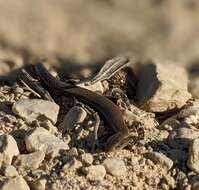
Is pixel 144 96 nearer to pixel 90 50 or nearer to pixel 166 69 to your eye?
pixel 166 69

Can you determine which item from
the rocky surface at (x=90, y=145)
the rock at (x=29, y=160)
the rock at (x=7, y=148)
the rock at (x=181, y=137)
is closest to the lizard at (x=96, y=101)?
the rocky surface at (x=90, y=145)

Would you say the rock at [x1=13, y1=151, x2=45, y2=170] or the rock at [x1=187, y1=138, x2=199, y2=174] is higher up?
the rock at [x1=187, y1=138, x2=199, y2=174]

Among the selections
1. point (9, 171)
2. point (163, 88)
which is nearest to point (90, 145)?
point (9, 171)

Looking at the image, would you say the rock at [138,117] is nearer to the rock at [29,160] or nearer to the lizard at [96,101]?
the lizard at [96,101]

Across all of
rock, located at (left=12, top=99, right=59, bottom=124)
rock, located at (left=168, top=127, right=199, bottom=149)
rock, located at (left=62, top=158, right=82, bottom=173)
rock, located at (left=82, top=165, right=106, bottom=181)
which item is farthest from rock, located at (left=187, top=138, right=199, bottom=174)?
rock, located at (left=12, top=99, right=59, bottom=124)

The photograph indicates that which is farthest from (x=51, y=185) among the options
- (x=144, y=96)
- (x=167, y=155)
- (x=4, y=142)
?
(x=144, y=96)

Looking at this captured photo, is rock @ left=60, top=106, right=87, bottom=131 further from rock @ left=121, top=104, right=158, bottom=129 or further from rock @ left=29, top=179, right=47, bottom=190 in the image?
rock @ left=29, top=179, right=47, bottom=190

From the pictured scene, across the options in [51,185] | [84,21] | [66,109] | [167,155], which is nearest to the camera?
[84,21]
